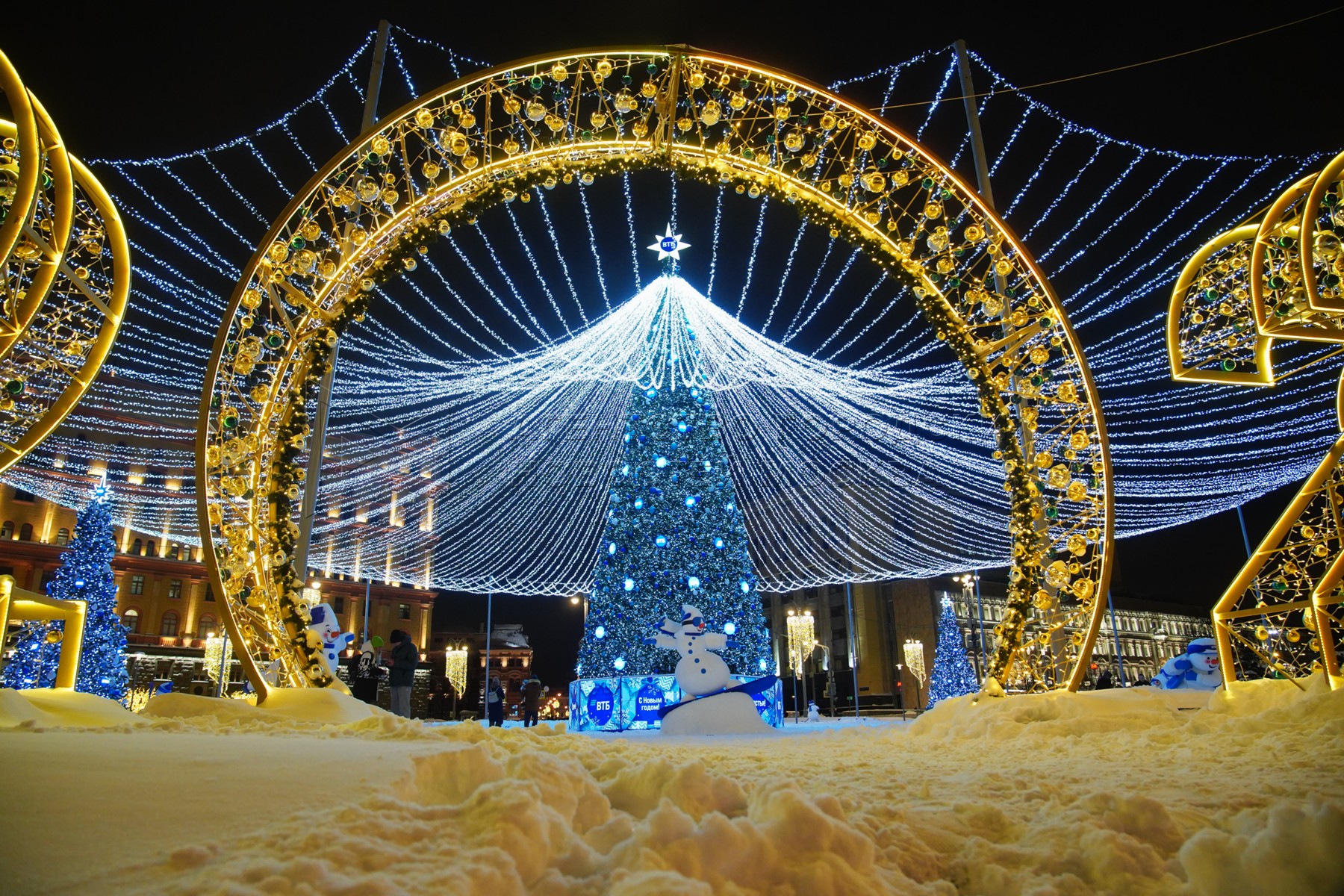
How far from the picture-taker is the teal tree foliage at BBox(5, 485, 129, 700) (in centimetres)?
1455

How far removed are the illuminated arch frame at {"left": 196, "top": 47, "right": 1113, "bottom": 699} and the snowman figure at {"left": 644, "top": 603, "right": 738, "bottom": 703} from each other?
3.66 meters

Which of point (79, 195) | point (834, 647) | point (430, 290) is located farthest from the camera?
point (834, 647)

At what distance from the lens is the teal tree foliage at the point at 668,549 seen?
12781 millimetres

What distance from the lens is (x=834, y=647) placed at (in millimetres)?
43031

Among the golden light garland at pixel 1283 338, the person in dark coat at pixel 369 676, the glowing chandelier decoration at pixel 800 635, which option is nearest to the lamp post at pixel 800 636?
the glowing chandelier decoration at pixel 800 635

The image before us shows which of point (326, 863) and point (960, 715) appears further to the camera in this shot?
A: point (960, 715)

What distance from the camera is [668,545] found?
13.1 meters

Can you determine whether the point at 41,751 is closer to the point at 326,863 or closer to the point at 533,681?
the point at 326,863

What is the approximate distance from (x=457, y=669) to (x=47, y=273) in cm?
1796

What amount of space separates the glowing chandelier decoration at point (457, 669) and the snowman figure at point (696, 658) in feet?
38.1

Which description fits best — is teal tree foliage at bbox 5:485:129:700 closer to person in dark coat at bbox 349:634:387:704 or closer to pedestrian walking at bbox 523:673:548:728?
person in dark coat at bbox 349:634:387:704

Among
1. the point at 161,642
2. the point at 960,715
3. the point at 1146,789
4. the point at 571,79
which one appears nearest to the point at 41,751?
the point at 1146,789

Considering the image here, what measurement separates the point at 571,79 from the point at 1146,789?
23.5 feet

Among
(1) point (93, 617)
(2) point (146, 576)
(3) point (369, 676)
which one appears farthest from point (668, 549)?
(2) point (146, 576)
